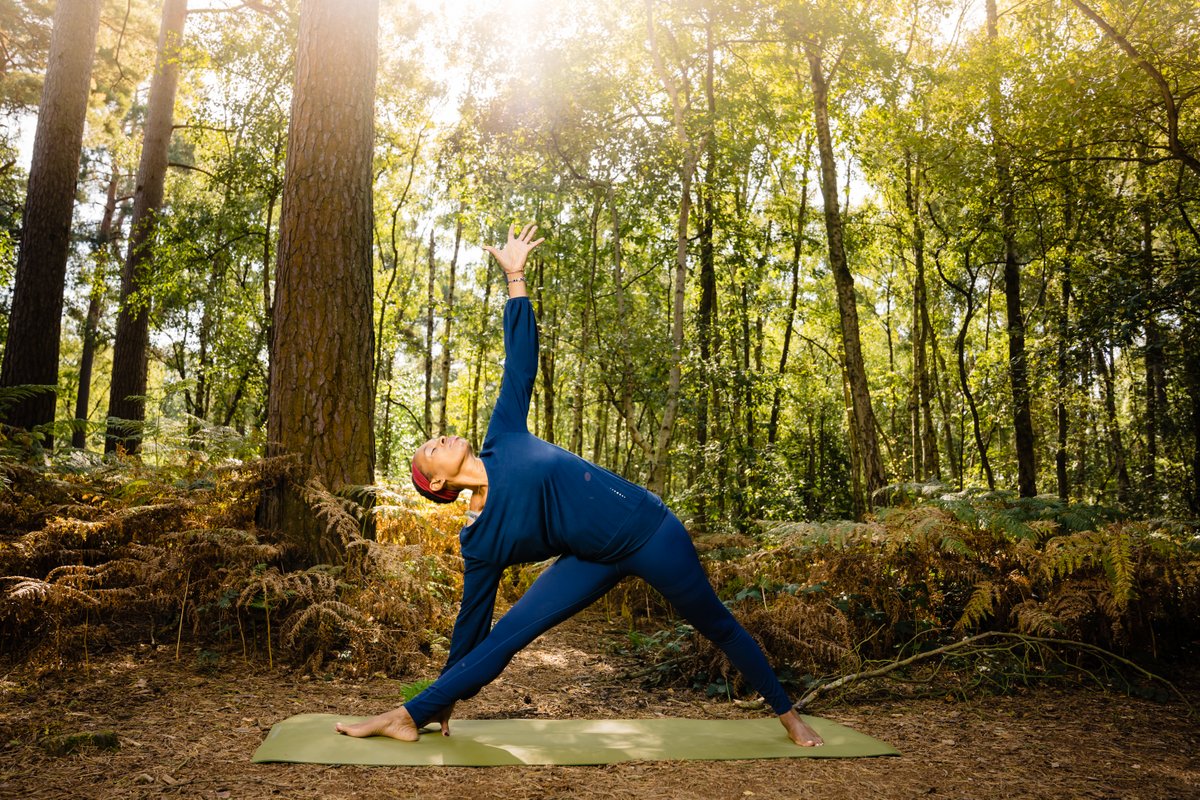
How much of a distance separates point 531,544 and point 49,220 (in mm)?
9000

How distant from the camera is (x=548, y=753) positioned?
3383 millimetres

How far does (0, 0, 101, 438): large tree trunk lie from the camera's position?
8539 mm

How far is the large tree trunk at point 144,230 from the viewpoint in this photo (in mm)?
11570

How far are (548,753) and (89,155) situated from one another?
28.5m

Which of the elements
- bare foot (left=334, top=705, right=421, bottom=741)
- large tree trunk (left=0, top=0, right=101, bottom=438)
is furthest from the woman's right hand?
large tree trunk (left=0, top=0, right=101, bottom=438)

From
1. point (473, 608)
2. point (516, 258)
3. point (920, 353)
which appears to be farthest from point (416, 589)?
point (920, 353)

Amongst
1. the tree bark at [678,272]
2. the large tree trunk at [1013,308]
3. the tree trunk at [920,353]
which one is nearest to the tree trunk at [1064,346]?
the large tree trunk at [1013,308]

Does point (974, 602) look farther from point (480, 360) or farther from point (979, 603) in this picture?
point (480, 360)

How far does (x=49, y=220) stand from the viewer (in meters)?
8.89

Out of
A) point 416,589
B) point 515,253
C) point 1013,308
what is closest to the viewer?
point 515,253

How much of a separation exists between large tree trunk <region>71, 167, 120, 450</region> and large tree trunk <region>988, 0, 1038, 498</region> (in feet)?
46.2

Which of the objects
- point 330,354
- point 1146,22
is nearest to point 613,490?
point 330,354

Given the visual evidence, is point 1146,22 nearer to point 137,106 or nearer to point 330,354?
point 330,354

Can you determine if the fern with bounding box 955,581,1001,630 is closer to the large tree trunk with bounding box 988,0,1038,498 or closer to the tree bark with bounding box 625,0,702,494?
the large tree trunk with bounding box 988,0,1038,498
